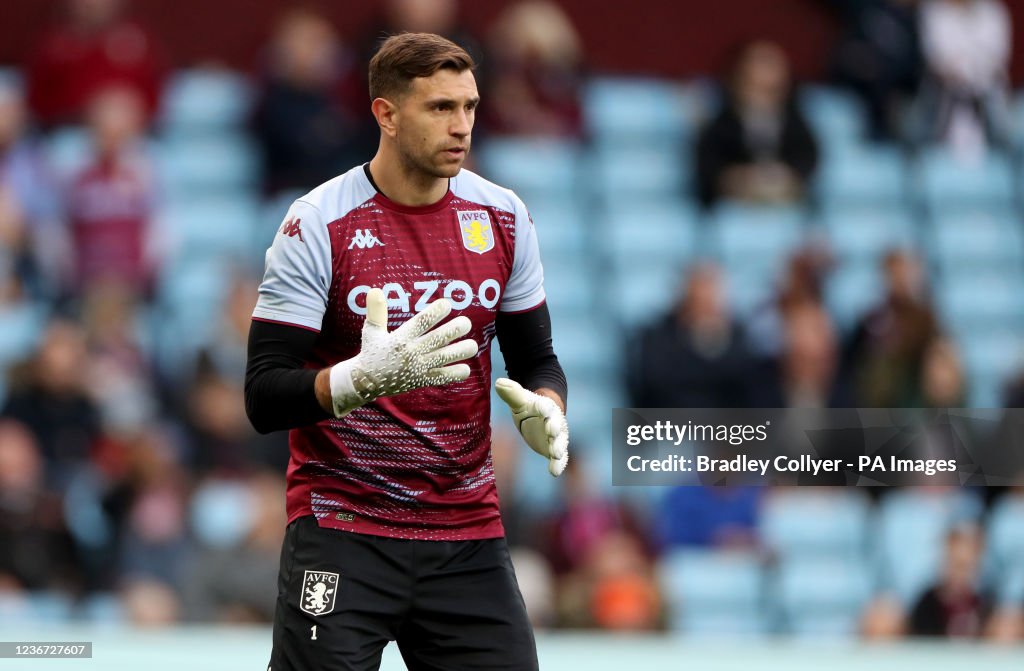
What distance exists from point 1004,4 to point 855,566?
5.02 meters

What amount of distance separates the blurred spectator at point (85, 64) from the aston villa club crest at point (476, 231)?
22.8ft

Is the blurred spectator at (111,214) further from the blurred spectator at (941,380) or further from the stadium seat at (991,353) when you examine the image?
the stadium seat at (991,353)

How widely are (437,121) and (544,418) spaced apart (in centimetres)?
77

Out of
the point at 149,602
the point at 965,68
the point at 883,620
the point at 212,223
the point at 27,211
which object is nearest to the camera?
the point at 149,602

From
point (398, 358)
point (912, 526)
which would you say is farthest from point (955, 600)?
point (398, 358)

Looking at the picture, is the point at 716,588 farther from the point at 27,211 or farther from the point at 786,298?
the point at 27,211

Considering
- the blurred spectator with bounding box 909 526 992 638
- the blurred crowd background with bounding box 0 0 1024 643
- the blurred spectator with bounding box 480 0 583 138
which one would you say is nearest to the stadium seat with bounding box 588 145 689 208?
the blurred crowd background with bounding box 0 0 1024 643

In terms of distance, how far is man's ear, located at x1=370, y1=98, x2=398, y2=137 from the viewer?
13.3ft

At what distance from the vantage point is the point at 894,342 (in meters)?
9.82

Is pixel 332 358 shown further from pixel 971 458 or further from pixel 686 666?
pixel 971 458

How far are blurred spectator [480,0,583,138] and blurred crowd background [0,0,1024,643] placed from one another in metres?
0.02

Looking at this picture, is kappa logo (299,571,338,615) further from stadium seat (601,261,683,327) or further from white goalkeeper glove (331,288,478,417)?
stadium seat (601,261,683,327)

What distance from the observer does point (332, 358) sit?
4055mm

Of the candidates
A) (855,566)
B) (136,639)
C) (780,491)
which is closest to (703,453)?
(780,491)
